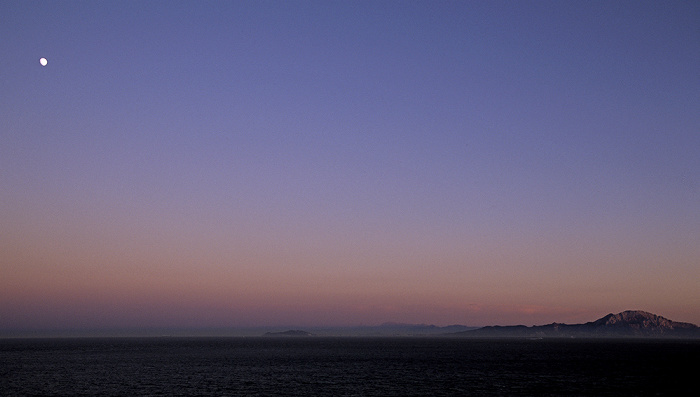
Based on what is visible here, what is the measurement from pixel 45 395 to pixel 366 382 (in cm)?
4678

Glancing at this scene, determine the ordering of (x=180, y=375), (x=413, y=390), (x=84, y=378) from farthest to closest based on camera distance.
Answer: (x=180, y=375), (x=84, y=378), (x=413, y=390)

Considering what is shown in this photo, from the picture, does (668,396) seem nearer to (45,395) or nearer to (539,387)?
(539,387)

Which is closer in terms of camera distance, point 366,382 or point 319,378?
point 366,382

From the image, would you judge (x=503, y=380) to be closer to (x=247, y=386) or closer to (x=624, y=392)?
(x=624, y=392)

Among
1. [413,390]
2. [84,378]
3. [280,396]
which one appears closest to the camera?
[280,396]

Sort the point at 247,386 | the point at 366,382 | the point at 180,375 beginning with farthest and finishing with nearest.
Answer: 1. the point at 180,375
2. the point at 366,382
3. the point at 247,386

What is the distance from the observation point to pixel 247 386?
85500 mm

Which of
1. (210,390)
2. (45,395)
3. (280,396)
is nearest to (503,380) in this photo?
(280,396)

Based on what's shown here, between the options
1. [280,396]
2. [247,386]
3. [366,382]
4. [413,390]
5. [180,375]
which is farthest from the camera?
[180,375]

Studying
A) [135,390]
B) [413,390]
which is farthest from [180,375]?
[413,390]

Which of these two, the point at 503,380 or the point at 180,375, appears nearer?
the point at 503,380

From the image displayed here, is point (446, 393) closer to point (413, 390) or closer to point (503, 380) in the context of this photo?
point (413, 390)

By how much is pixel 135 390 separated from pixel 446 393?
44211 mm

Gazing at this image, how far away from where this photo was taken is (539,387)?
83.1 m
